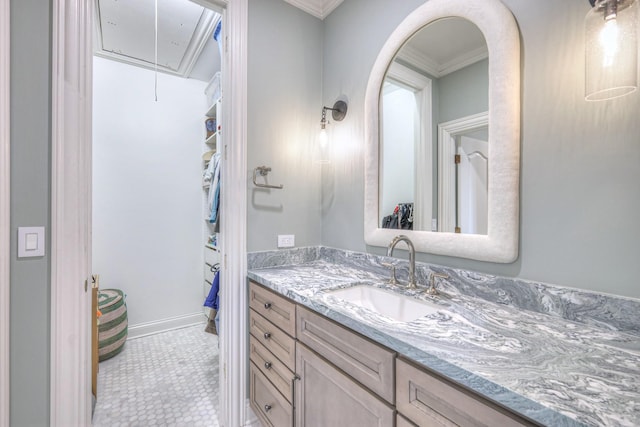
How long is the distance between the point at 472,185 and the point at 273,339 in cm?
118

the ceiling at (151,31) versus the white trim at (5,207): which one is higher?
the ceiling at (151,31)

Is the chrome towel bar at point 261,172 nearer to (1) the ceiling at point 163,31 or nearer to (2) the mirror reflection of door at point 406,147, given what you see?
(2) the mirror reflection of door at point 406,147

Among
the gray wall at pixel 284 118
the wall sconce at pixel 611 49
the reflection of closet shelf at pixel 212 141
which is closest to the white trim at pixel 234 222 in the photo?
the gray wall at pixel 284 118

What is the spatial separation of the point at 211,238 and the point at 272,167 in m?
1.47

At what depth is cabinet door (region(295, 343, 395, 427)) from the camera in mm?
840

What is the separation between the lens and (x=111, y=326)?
220cm

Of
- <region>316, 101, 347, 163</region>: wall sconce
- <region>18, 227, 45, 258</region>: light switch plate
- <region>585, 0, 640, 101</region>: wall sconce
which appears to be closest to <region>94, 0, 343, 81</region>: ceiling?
<region>316, 101, 347, 163</region>: wall sconce

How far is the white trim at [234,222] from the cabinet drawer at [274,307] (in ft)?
0.35

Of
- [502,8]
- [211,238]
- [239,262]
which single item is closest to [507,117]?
[502,8]

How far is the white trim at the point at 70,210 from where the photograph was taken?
1102mm

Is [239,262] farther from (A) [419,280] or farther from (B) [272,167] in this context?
(A) [419,280]

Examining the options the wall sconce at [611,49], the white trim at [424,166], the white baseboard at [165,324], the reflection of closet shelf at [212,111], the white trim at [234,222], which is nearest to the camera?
the wall sconce at [611,49]

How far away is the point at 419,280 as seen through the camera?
1.32 metres

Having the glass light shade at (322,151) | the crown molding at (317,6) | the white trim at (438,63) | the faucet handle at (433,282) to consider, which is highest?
the crown molding at (317,6)
